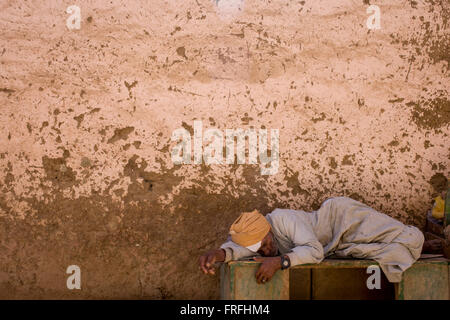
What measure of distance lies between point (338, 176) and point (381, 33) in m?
1.11

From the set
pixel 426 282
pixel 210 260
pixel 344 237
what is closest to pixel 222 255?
pixel 210 260

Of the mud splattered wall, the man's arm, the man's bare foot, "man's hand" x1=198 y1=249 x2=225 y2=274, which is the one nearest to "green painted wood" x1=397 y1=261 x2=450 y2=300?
the man's bare foot

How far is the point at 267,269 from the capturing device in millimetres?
2275

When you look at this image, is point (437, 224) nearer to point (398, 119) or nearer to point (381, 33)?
point (398, 119)

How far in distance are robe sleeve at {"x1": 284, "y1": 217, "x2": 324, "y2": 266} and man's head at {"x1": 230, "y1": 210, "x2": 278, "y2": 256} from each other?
13 cm

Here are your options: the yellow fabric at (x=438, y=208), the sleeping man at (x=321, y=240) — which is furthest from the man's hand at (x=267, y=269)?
the yellow fabric at (x=438, y=208)

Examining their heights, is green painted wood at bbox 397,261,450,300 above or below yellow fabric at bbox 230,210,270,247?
below

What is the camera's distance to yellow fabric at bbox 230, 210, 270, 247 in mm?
2486

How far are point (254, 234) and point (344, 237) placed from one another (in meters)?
0.60

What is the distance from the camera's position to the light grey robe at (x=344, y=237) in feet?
7.83

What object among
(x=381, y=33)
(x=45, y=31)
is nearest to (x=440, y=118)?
(x=381, y=33)

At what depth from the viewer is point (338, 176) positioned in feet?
9.89

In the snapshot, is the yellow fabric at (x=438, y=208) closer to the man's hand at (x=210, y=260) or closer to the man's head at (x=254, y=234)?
the man's head at (x=254, y=234)

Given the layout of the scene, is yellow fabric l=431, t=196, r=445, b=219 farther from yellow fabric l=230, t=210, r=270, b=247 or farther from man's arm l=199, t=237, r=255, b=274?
man's arm l=199, t=237, r=255, b=274
